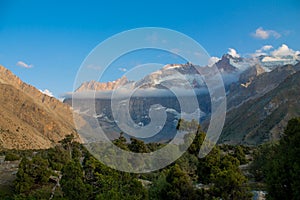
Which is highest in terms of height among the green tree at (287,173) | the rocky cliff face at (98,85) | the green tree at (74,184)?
the rocky cliff face at (98,85)

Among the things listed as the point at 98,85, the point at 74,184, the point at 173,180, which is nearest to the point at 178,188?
the point at 173,180

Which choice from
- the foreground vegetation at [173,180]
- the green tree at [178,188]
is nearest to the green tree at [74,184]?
the foreground vegetation at [173,180]

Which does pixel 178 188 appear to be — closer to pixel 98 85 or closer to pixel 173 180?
pixel 173 180

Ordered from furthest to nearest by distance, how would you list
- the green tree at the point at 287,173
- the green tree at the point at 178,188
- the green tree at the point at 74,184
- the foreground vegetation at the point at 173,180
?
the green tree at the point at 74,184
the green tree at the point at 178,188
the foreground vegetation at the point at 173,180
the green tree at the point at 287,173

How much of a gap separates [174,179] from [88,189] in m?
8.98

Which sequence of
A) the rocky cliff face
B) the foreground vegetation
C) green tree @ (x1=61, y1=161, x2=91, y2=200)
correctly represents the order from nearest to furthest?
the rocky cliff face < the foreground vegetation < green tree @ (x1=61, y1=161, x2=91, y2=200)

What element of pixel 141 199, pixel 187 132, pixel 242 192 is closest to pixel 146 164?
pixel 187 132

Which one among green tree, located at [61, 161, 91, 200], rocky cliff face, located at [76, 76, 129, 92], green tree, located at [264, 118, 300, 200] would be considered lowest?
green tree, located at [61, 161, 91, 200]

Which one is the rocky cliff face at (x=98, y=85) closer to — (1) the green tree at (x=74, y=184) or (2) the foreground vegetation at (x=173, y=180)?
(2) the foreground vegetation at (x=173, y=180)

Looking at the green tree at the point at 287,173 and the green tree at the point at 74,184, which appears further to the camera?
the green tree at the point at 74,184

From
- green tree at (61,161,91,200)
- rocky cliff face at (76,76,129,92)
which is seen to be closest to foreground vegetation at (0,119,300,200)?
green tree at (61,161,91,200)

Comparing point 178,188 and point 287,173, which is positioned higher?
point 287,173

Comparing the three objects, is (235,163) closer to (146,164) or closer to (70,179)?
(146,164)

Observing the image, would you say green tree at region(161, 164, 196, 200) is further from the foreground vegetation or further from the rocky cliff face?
the rocky cliff face
